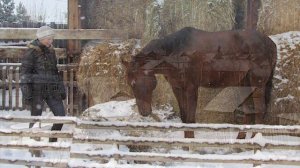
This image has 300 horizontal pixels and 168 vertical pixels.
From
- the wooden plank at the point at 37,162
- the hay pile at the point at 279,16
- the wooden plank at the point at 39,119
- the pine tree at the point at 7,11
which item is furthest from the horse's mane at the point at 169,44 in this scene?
the wooden plank at the point at 37,162

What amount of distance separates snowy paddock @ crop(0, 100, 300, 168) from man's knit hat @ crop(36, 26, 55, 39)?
0.66m

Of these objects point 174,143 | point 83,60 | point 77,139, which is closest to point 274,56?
point 174,143

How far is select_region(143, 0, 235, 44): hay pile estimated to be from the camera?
11.0 feet

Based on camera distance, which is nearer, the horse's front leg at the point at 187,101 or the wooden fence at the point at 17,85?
the wooden fence at the point at 17,85

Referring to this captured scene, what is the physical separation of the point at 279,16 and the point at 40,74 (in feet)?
6.70

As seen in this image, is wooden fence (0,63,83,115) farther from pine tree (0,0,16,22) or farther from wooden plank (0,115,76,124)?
pine tree (0,0,16,22)

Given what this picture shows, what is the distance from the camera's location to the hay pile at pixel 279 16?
11.0ft

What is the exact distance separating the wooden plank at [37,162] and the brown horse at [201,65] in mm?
899

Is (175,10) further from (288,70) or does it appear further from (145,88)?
(288,70)

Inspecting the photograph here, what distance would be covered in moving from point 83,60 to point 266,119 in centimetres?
161

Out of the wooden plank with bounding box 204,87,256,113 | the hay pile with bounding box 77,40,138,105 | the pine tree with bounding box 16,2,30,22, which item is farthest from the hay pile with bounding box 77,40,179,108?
the pine tree with bounding box 16,2,30,22

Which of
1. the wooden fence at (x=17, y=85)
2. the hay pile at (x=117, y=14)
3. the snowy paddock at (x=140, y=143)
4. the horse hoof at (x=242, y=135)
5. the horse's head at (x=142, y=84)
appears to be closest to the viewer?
the hay pile at (x=117, y=14)

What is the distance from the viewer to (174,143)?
3650 millimetres

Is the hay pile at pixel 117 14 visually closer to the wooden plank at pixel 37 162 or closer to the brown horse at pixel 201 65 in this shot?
the brown horse at pixel 201 65
